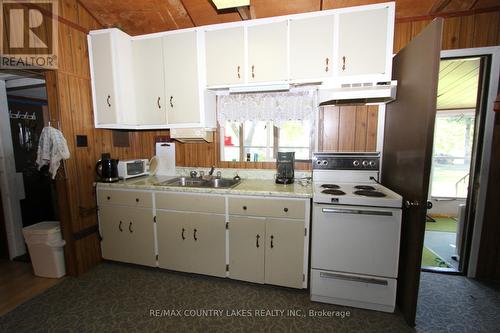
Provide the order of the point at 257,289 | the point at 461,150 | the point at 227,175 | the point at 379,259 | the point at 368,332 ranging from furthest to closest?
the point at 461,150
the point at 227,175
the point at 257,289
the point at 379,259
the point at 368,332

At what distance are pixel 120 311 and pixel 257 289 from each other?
116cm

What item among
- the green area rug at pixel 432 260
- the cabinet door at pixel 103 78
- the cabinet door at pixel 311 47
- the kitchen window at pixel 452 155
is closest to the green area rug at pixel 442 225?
the kitchen window at pixel 452 155

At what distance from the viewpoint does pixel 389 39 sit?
1780 millimetres

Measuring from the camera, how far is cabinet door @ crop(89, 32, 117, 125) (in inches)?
87.0

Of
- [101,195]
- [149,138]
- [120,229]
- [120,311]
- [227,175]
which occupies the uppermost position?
[149,138]

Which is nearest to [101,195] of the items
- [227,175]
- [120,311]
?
[120,311]

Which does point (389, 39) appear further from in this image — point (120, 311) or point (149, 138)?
point (120, 311)

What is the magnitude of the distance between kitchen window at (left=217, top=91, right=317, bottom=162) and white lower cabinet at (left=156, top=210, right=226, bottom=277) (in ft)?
2.82

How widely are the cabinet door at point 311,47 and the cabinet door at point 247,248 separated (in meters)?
1.41

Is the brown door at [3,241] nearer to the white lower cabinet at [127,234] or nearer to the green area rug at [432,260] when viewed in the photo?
the white lower cabinet at [127,234]

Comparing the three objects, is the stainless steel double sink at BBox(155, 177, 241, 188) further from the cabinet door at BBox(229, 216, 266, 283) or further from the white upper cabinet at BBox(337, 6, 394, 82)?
the white upper cabinet at BBox(337, 6, 394, 82)

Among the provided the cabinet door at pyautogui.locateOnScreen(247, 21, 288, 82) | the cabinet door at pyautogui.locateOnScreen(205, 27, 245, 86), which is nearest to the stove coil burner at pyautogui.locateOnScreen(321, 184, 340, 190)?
the cabinet door at pyautogui.locateOnScreen(247, 21, 288, 82)

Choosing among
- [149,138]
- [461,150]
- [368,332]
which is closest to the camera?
[368,332]

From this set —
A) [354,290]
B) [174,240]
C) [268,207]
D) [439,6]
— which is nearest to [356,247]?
[354,290]
